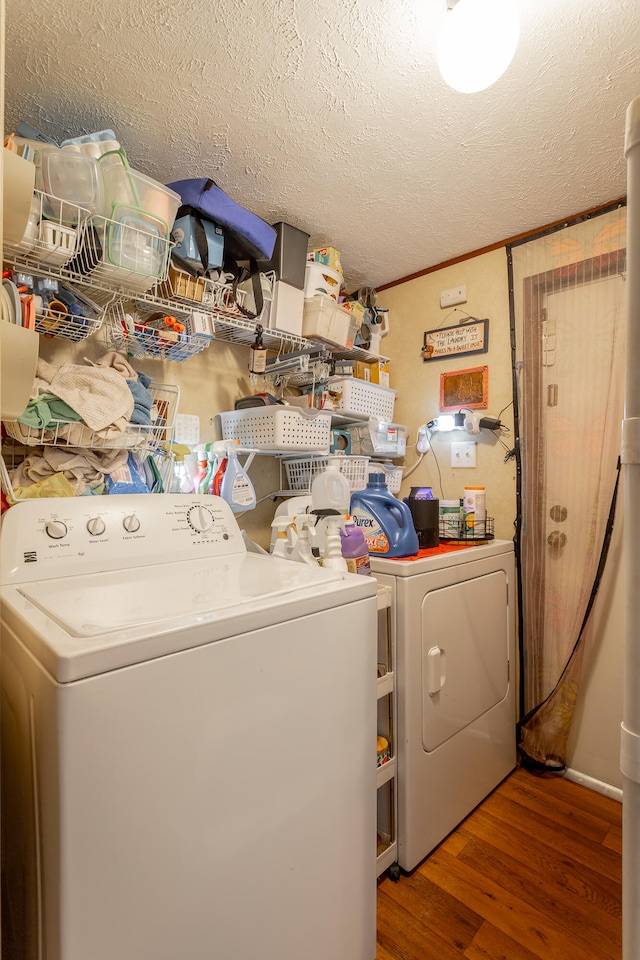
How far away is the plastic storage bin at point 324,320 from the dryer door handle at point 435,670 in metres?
1.37

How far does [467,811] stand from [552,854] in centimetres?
30

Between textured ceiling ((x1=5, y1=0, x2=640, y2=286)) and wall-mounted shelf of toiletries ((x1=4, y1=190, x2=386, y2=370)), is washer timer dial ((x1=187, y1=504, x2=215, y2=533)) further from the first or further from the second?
textured ceiling ((x1=5, y1=0, x2=640, y2=286))

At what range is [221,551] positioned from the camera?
1.48 metres

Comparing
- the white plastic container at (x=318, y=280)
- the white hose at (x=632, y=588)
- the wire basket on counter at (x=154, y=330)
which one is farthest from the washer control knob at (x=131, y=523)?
the white plastic container at (x=318, y=280)

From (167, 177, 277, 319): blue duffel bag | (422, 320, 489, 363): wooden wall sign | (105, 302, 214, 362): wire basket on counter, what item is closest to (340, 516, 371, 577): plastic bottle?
(105, 302, 214, 362): wire basket on counter

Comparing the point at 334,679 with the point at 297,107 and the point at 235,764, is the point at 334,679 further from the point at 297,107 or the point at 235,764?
the point at 297,107

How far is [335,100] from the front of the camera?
139 cm

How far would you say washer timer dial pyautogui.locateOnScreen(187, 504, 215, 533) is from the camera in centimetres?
145

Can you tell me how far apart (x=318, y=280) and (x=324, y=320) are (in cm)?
18

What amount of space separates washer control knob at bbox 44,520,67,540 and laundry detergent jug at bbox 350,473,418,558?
949 millimetres

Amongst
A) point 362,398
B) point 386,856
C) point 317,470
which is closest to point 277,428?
point 317,470

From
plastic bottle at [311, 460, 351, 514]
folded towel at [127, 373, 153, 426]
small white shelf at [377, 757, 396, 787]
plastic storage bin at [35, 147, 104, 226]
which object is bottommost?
small white shelf at [377, 757, 396, 787]

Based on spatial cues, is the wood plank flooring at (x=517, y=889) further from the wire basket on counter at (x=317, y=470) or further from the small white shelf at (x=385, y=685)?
the wire basket on counter at (x=317, y=470)

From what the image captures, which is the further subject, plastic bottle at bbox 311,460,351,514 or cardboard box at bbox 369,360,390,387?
cardboard box at bbox 369,360,390,387
